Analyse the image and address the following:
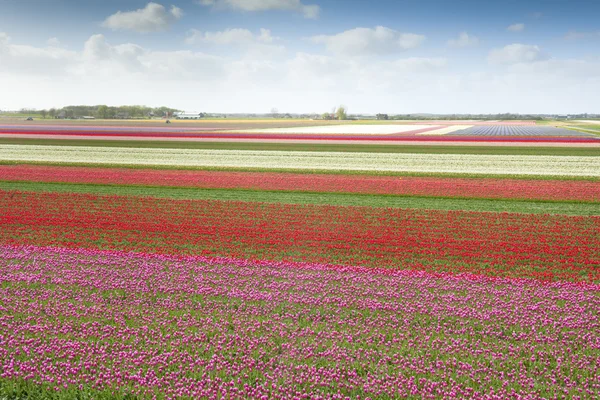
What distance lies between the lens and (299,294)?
12.4m

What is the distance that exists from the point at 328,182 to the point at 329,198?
5.10 m

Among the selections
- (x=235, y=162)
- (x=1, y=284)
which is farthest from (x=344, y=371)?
(x=235, y=162)

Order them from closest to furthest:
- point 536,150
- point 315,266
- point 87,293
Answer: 1. point 87,293
2. point 315,266
3. point 536,150

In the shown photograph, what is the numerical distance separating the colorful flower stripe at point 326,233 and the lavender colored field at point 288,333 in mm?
1669

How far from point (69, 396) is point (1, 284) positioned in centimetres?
608

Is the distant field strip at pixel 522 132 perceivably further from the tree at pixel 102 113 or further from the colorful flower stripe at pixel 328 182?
the tree at pixel 102 113

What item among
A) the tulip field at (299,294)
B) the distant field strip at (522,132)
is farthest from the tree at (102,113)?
the tulip field at (299,294)

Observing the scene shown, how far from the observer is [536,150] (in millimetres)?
50562

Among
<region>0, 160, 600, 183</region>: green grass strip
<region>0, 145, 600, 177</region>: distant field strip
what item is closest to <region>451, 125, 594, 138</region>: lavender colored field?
<region>0, 145, 600, 177</region>: distant field strip

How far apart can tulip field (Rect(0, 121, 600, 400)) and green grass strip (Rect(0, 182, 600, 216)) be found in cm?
19

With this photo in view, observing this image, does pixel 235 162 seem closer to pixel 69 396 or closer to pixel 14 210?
pixel 14 210

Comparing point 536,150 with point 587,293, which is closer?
point 587,293

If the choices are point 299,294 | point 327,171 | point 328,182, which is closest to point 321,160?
point 327,171

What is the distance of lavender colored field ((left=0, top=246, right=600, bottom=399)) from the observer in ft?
28.2
